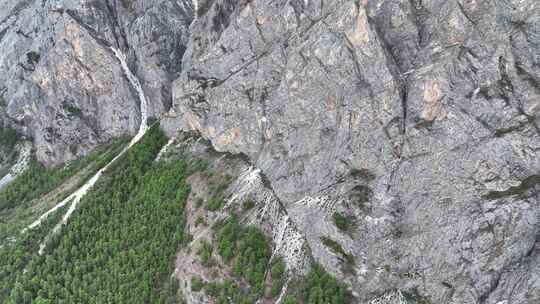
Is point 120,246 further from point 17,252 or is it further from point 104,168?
point 104,168

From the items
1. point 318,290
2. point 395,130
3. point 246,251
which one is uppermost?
point 395,130

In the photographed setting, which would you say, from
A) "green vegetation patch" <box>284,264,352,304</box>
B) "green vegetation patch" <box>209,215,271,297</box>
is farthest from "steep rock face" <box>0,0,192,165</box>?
"green vegetation patch" <box>284,264,352,304</box>

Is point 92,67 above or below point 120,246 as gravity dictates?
above

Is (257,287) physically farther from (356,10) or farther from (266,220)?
(356,10)

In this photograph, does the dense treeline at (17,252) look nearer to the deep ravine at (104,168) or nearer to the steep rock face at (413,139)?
the deep ravine at (104,168)

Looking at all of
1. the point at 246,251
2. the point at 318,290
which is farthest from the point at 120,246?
the point at 318,290

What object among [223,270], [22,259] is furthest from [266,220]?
[22,259]

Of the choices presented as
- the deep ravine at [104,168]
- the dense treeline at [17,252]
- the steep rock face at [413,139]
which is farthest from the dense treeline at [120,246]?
the steep rock face at [413,139]
